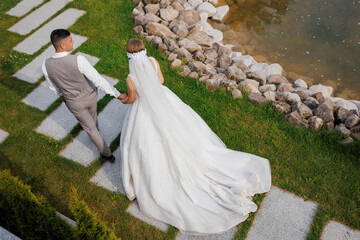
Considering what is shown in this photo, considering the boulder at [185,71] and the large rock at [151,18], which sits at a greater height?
the large rock at [151,18]

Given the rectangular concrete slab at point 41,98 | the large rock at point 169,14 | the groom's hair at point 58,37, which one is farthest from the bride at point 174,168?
the large rock at point 169,14

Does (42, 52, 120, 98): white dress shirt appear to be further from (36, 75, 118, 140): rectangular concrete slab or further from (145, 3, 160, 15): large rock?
(145, 3, 160, 15): large rock

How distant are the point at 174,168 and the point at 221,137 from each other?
1.43m

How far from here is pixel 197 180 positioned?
437 cm

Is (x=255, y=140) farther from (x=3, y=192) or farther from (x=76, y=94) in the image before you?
(x=3, y=192)

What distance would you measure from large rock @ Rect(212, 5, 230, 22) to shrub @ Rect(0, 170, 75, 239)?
732cm

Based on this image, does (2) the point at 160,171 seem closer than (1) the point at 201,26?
Yes

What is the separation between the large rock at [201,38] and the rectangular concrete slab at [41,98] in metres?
3.56

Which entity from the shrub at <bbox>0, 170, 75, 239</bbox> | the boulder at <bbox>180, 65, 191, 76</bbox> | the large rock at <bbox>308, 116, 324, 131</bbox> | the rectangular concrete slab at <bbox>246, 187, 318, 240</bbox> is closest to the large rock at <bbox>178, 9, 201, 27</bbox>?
the boulder at <bbox>180, 65, 191, 76</bbox>

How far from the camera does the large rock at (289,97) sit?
5977 mm

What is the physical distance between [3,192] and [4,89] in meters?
3.95

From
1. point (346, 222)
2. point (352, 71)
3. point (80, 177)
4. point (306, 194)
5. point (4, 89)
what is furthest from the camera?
point (352, 71)

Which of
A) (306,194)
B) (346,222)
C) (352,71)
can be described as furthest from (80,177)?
(352,71)

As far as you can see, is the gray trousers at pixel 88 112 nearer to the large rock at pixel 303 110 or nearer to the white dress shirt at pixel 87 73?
the white dress shirt at pixel 87 73
